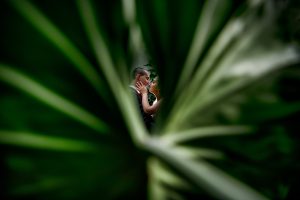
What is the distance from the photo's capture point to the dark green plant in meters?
0.65

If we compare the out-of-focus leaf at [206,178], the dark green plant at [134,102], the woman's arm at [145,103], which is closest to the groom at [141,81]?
the woman's arm at [145,103]

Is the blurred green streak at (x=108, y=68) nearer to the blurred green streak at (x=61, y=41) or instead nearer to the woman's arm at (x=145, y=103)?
the blurred green streak at (x=61, y=41)

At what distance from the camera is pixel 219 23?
0.75 m

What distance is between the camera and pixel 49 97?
0.66 meters

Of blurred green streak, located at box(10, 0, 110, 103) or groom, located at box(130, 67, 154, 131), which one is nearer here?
blurred green streak, located at box(10, 0, 110, 103)

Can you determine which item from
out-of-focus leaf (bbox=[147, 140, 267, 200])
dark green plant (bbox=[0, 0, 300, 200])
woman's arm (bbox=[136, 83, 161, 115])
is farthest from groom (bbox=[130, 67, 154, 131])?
out-of-focus leaf (bbox=[147, 140, 267, 200])

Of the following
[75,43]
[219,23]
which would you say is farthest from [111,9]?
[219,23]

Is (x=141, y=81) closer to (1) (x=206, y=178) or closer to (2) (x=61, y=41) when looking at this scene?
(2) (x=61, y=41)

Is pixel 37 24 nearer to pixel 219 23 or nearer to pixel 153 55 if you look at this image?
pixel 153 55

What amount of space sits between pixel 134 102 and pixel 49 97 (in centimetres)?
13

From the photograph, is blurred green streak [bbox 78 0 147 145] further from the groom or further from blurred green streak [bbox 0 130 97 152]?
the groom

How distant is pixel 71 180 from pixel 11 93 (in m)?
0.16

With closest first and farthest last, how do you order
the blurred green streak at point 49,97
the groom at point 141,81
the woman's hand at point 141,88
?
1. the blurred green streak at point 49,97
2. the groom at point 141,81
3. the woman's hand at point 141,88

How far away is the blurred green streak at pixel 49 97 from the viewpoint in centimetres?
64
